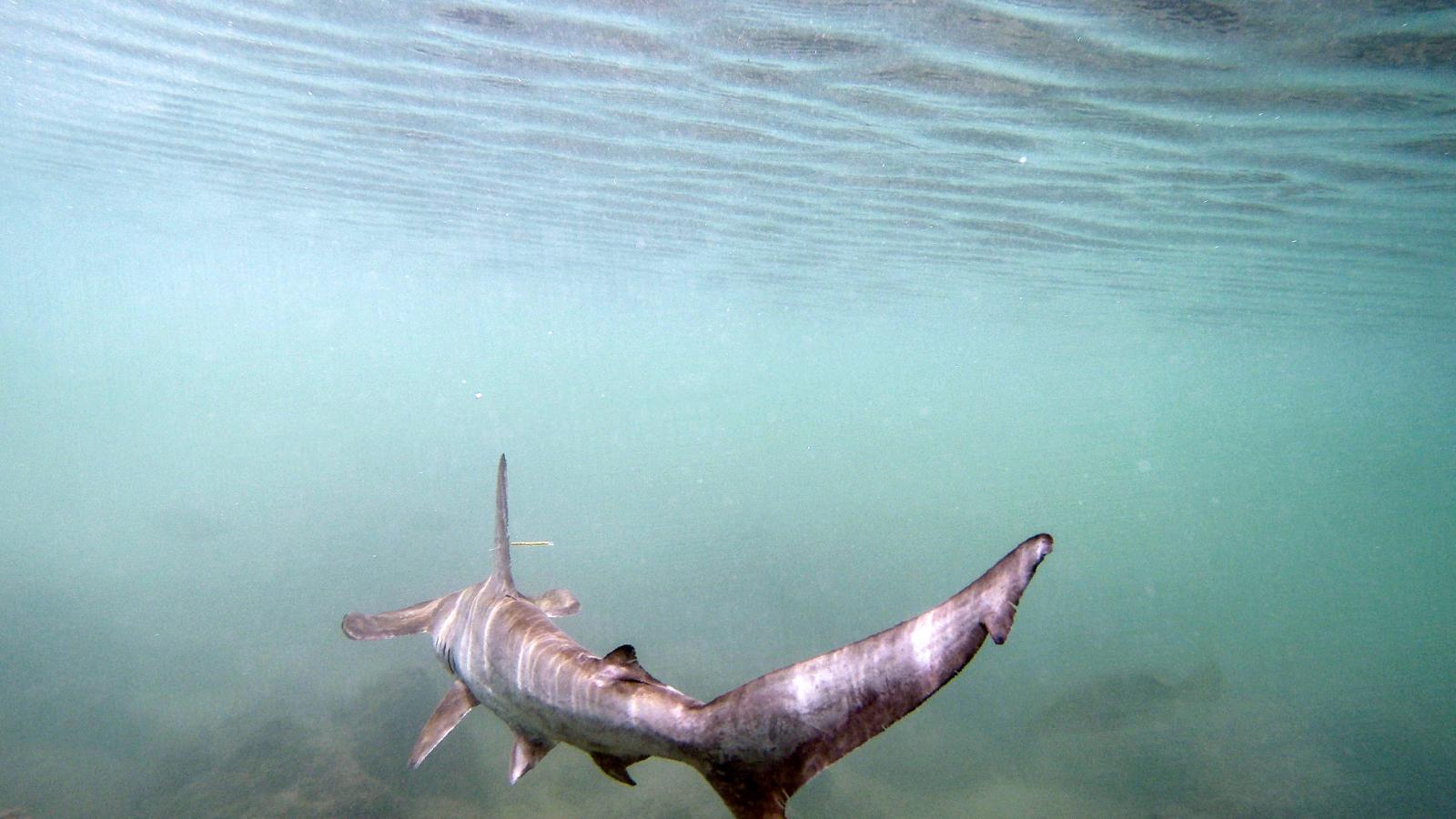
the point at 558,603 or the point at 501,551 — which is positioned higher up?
the point at 501,551

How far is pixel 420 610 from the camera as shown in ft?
→ 13.8

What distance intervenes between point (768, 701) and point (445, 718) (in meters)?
2.31

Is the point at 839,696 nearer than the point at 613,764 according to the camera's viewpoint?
Yes

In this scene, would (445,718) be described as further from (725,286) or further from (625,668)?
(725,286)

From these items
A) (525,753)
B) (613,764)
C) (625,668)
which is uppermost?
(625,668)

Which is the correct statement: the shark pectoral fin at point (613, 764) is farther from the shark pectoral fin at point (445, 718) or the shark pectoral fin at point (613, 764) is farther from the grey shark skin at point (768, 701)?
the shark pectoral fin at point (445, 718)

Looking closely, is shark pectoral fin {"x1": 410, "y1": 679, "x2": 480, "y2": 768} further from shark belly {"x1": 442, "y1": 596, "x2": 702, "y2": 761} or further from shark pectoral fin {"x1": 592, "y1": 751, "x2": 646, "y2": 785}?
shark pectoral fin {"x1": 592, "y1": 751, "x2": 646, "y2": 785}

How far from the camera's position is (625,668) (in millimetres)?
2232

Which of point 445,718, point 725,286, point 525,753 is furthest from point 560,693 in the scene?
point 725,286

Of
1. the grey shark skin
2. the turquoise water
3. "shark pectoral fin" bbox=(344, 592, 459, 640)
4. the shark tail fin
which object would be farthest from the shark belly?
the turquoise water

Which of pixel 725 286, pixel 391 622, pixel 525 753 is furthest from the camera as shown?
pixel 725 286

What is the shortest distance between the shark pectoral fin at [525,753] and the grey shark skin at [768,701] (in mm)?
204

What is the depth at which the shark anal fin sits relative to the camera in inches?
83.9

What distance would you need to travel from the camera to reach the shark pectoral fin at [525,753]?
9.30 feet
